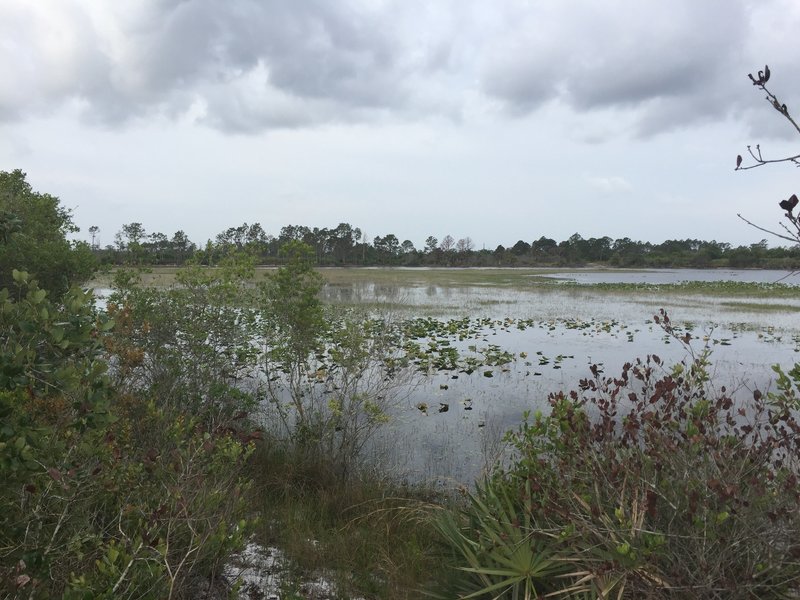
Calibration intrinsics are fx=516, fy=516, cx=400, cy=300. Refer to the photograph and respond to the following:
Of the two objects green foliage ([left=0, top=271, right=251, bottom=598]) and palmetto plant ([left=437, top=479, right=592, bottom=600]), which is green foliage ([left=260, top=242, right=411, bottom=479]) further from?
palmetto plant ([left=437, top=479, right=592, bottom=600])

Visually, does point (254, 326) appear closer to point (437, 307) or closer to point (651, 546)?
point (651, 546)

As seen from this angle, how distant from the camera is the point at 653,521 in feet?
10.6

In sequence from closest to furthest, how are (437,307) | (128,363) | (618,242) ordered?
(128,363)
(437,307)
(618,242)

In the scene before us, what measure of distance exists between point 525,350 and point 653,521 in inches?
548

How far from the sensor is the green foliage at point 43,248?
9766 millimetres

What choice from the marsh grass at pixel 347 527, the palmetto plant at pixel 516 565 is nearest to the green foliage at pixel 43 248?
the marsh grass at pixel 347 527

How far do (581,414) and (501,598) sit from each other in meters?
1.40

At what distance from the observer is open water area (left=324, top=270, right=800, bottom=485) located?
28.5ft

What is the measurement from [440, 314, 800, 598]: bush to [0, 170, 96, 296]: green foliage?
8555mm

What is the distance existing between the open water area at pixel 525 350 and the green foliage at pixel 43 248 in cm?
607

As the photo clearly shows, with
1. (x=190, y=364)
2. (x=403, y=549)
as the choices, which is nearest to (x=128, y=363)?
(x=190, y=364)

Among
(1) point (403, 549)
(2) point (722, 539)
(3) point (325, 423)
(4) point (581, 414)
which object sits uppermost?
(4) point (581, 414)

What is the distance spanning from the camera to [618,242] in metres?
136

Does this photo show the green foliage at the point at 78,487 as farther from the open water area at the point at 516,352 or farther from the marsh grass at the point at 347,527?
the open water area at the point at 516,352
